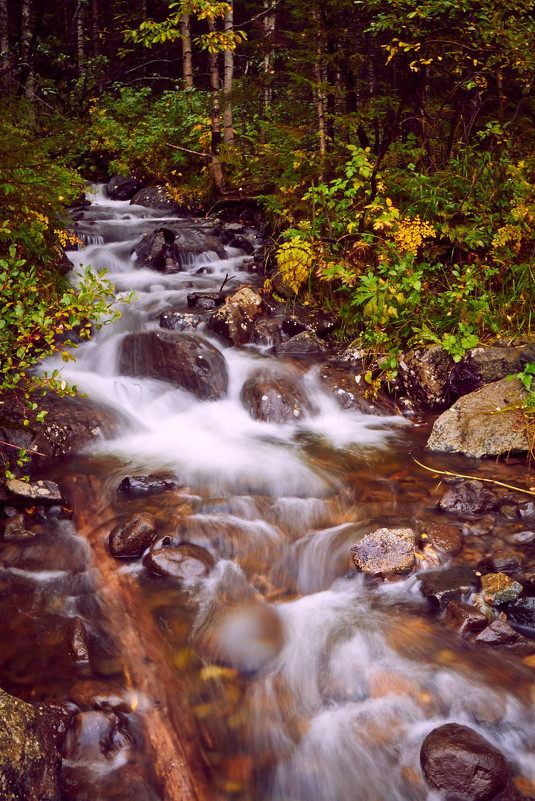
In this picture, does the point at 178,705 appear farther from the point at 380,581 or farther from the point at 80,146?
the point at 80,146

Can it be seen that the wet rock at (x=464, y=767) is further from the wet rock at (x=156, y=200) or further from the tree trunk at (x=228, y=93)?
the wet rock at (x=156, y=200)

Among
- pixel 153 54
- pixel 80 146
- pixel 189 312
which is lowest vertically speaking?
pixel 189 312

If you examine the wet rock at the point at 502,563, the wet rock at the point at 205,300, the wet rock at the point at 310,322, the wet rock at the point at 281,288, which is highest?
the wet rock at the point at 281,288

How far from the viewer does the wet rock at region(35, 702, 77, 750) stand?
104 inches

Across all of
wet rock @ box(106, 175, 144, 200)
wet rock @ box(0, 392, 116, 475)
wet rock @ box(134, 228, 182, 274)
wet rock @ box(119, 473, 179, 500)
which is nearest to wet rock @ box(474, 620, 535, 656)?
wet rock @ box(119, 473, 179, 500)

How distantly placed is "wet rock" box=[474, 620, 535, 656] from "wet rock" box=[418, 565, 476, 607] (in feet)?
1.10

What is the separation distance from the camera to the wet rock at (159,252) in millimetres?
9883

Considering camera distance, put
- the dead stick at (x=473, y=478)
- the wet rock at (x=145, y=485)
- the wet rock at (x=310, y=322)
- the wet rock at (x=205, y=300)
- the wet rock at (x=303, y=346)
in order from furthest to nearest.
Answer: the wet rock at (x=205, y=300)
the wet rock at (x=310, y=322)
the wet rock at (x=303, y=346)
the wet rock at (x=145, y=485)
the dead stick at (x=473, y=478)

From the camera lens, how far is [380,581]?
3986mm

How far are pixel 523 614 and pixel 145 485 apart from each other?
3.20 m

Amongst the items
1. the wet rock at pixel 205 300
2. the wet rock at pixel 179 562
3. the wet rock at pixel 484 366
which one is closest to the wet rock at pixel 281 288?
the wet rock at pixel 205 300

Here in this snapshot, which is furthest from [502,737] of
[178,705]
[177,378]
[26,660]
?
[177,378]

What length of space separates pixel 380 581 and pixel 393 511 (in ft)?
2.95

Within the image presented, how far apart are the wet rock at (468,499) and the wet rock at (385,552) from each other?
68cm
